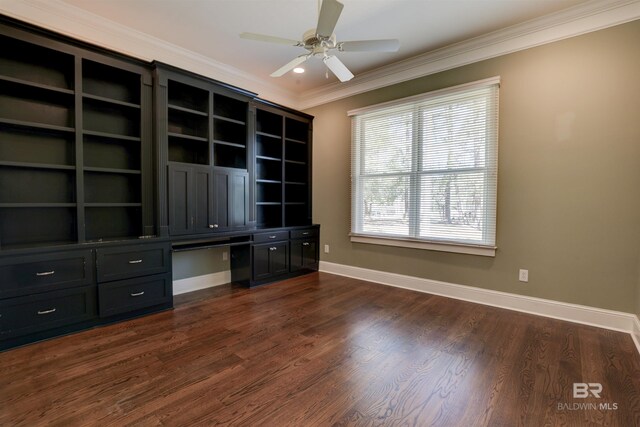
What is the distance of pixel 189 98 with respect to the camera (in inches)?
144

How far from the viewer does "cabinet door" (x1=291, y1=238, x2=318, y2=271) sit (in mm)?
4441

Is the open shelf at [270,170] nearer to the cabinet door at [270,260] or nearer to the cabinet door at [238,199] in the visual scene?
the cabinet door at [238,199]

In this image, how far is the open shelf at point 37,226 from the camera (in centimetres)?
257

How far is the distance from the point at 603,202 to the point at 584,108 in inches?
35.1

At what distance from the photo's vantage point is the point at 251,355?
7.24ft

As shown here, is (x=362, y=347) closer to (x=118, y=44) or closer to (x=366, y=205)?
(x=366, y=205)

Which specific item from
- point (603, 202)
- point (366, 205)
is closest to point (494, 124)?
point (603, 202)

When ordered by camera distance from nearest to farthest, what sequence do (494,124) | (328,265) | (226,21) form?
1. (226,21)
2. (494,124)
3. (328,265)

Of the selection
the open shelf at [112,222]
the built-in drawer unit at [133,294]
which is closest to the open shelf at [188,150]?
the open shelf at [112,222]

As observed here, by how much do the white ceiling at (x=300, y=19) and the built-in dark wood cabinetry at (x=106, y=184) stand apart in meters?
0.43

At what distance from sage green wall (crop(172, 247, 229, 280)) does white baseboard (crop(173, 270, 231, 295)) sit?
0.16 feet

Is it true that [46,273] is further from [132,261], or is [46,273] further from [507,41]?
[507,41]

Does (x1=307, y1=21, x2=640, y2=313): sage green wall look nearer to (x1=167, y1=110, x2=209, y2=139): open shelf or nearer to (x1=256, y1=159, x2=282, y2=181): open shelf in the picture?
(x1=256, y1=159, x2=282, y2=181): open shelf

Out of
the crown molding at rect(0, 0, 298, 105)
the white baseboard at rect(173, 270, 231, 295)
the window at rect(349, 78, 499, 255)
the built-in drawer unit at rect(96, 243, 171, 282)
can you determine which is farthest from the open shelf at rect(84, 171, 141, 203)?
the window at rect(349, 78, 499, 255)
